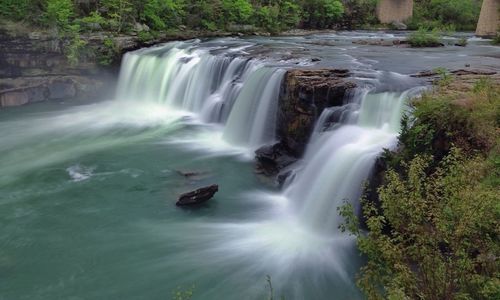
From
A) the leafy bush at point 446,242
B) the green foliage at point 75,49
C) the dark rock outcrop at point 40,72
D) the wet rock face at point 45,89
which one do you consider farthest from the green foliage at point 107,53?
the leafy bush at point 446,242

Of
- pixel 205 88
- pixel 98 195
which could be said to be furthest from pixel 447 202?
pixel 205 88

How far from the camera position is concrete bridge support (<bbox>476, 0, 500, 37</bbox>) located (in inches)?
1244

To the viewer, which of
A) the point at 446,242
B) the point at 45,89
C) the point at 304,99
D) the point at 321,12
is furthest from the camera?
the point at 321,12

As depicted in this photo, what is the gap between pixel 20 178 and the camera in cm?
1218

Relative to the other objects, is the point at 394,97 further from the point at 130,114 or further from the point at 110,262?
the point at 130,114

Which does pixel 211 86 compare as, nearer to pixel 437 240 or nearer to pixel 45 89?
pixel 45 89

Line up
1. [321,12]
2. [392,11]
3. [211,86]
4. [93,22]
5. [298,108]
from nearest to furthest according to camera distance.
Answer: [298,108]
[211,86]
[93,22]
[321,12]
[392,11]

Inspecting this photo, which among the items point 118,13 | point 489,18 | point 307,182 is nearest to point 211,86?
point 307,182

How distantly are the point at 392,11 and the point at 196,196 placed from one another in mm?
36243

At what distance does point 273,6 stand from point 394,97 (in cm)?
2488

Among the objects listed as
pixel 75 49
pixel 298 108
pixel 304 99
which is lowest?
pixel 298 108

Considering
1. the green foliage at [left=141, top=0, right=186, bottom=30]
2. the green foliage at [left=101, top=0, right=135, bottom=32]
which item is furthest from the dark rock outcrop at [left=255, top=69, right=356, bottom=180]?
the green foliage at [left=141, top=0, right=186, bottom=30]

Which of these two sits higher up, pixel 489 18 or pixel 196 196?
pixel 489 18

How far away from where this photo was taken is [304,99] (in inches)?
477
